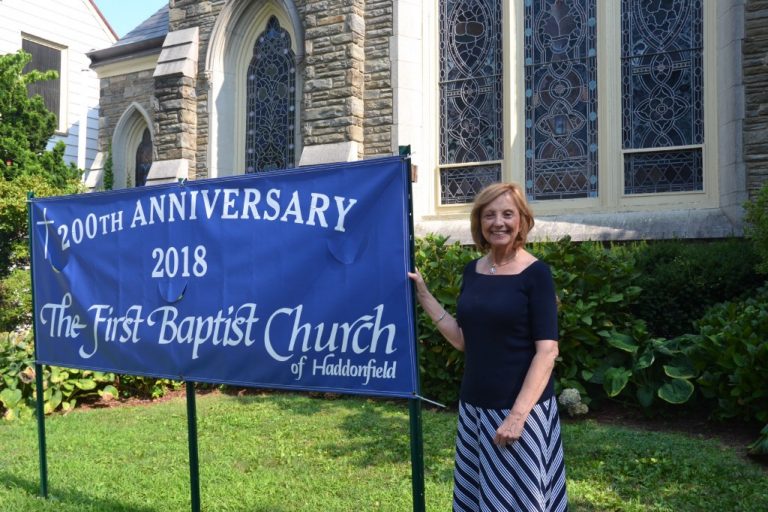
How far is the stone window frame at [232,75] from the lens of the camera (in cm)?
1112

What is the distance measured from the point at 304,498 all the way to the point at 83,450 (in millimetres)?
2195

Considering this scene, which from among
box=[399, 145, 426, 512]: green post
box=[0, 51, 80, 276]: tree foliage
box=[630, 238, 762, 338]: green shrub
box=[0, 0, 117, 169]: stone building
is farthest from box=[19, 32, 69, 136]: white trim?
box=[399, 145, 426, 512]: green post

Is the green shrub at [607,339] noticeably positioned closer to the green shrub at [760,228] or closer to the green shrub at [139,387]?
the green shrub at [760,228]

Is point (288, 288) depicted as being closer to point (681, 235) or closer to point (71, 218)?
point (71, 218)

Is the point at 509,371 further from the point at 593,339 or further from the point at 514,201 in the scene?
the point at 593,339

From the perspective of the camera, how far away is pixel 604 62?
8.48 metres

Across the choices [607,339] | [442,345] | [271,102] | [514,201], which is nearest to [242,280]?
[514,201]

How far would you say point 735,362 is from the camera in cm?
492

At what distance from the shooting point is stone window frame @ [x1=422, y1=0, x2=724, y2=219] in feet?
26.5

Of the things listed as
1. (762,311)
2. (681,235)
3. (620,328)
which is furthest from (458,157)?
(762,311)

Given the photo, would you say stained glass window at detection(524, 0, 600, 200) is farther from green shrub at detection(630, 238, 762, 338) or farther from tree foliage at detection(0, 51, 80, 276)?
tree foliage at detection(0, 51, 80, 276)

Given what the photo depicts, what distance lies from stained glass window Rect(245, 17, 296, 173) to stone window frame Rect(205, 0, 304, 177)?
116mm

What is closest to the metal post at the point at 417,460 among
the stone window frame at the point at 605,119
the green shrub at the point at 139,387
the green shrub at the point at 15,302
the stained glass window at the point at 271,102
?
the green shrub at the point at 139,387

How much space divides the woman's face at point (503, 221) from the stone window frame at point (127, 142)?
1499cm
